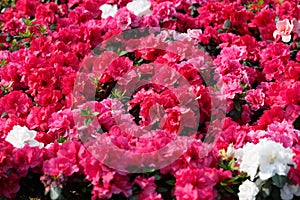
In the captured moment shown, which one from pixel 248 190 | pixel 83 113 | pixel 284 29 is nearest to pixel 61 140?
pixel 83 113

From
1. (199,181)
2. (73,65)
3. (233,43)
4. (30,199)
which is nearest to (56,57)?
(73,65)

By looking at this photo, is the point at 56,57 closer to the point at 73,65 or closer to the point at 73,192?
the point at 73,65

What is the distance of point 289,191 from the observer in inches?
93.4

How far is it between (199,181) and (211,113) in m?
0.73

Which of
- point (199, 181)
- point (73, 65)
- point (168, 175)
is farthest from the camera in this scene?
point (73, 65)

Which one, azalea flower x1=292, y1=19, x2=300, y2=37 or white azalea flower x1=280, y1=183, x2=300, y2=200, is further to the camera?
azalea flower x1=292, y1=19, x2=300, y2=37

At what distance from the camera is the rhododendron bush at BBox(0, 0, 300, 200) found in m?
2.41

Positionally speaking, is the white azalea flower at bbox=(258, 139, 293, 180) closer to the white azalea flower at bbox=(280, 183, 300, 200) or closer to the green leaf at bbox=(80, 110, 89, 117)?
the white azalea flower at bbox=(280, 183, 300, 200)

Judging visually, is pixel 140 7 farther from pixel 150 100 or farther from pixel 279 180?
pixel 279 180

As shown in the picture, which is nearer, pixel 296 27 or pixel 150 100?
pixel 150 100

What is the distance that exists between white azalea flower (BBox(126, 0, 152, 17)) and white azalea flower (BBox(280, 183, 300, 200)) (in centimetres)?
194

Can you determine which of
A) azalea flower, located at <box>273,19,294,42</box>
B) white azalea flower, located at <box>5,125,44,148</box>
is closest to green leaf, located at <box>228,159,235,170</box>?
white azalea flower, located at <box>5,125,44,148</box>

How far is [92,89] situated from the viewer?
3.17 meters

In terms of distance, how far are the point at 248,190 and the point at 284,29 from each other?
1729 millimetres
